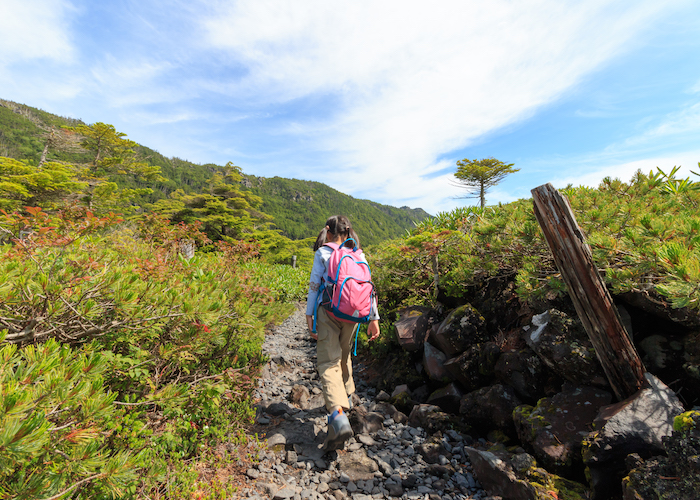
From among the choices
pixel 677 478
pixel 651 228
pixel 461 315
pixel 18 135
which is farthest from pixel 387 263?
pixel 18 135

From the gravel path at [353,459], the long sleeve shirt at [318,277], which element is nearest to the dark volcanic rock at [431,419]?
the gravel path at [353,459]

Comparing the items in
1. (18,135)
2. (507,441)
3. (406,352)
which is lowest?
(507,441)

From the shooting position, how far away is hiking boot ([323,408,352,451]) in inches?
105

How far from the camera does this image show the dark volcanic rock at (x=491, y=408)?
2842mm

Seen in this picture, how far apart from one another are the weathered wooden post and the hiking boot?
7.04 ft

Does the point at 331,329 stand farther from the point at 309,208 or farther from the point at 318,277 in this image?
the point at 309,208

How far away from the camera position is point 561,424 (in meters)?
2.36

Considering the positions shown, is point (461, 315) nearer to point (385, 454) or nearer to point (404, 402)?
point (404, 402)

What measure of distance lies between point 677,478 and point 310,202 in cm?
14205

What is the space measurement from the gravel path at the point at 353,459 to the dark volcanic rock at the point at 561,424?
0.58 meters

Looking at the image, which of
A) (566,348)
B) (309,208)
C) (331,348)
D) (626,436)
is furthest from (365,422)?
(309,208)

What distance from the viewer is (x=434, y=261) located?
15.3 feet

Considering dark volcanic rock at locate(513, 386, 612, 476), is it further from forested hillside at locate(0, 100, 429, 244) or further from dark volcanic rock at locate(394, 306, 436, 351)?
forested hillside at locate(0, 100, 429, 244)

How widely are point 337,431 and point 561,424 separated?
5.96 feet
